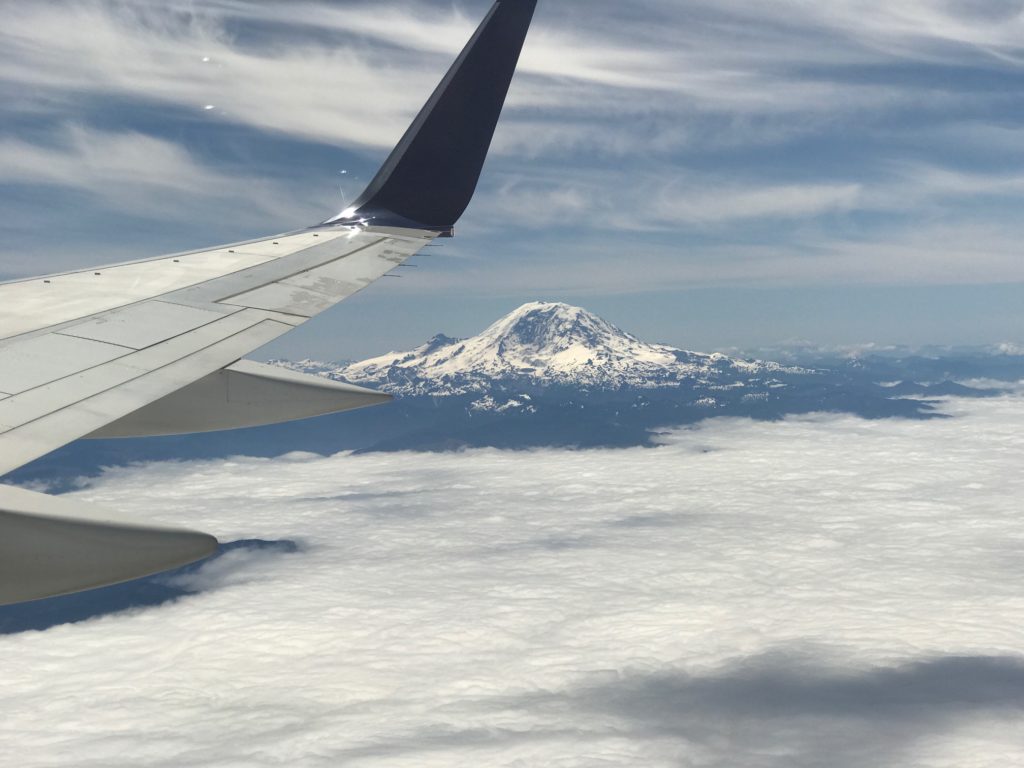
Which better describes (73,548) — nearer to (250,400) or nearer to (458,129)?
(250,400)

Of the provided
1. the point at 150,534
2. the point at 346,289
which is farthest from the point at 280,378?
the point at 150,534

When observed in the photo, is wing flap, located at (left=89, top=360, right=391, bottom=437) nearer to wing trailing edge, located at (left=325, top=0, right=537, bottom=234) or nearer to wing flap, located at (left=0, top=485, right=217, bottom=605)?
wing trailing edge, located at (left=325, top=0, right=537, bottom=234)

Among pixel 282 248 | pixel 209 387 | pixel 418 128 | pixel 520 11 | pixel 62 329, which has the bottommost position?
pixel 209 387

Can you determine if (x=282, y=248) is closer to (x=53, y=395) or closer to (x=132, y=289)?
(x=132, y=289)

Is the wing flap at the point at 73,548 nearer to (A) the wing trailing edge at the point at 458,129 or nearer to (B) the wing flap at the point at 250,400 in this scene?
(B) the wing flap at the point at 250,400

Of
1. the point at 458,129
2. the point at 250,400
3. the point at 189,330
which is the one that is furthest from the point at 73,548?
the point at 458,129

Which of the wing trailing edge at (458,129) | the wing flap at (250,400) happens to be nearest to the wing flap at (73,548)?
the wing flap at (250,400)

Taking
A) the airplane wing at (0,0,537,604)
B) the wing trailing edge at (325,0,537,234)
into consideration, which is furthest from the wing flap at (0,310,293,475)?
the wing trailing edge at (325,0,537,234)
